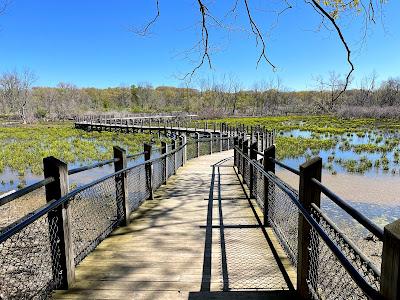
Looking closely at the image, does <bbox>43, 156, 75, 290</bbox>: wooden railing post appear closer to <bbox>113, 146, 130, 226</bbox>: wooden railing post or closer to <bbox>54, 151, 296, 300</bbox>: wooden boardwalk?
<bbox>54, 151, 296, 300</bbox>: wooden boardwalk

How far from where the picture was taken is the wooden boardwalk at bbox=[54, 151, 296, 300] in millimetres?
3248

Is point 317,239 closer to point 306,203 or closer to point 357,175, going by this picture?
point 306,203

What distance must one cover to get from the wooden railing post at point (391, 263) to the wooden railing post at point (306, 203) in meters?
1.44

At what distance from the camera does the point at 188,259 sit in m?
4.04

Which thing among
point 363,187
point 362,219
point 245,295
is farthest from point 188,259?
point 363,187

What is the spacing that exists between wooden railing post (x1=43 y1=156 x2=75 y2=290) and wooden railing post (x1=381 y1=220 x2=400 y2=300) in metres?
2.75

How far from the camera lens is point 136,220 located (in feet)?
18.8

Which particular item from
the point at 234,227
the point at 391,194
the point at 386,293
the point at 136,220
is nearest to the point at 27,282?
the point at 136,220

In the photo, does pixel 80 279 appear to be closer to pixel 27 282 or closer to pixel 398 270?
pixel 27 282

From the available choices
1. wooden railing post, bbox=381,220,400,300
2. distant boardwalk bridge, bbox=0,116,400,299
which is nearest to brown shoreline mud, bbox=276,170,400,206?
distant boardwalk bridge, bbox=0,116,400,299

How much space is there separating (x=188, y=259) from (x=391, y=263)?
2.95m

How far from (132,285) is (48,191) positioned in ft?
4.07

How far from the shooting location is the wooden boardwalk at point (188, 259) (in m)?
3.25

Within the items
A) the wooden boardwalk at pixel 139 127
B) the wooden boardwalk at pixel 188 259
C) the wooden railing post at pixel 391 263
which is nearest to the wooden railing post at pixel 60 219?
the wooden boardwalk at pixel 188 259
